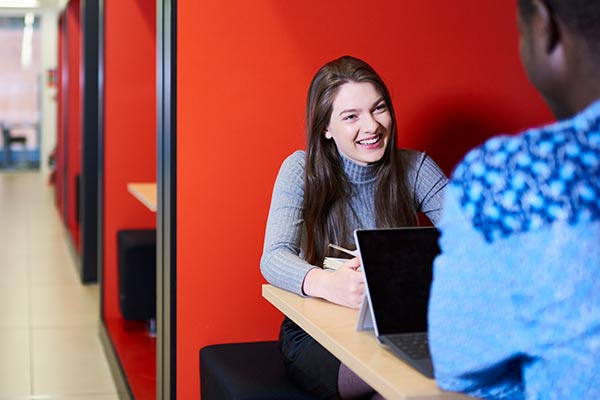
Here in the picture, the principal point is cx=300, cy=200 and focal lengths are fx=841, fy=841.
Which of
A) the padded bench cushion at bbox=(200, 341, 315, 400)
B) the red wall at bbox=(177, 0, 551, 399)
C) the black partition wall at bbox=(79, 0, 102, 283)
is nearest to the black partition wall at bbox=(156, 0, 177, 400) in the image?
the red wall at bbox=(177, 0, 551, 399)

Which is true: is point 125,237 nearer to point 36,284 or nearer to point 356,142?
point 36,284

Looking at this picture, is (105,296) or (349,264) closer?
(349,264)

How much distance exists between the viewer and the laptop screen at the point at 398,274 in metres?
1.56

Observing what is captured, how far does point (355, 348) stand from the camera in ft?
Result: 5.00

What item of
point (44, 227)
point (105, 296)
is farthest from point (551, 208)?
point (44, 227)

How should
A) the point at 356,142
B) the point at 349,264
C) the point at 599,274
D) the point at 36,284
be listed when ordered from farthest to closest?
1. the point at 36,284
2. the point at 356,142
3. the point at 349,264
4. the point at 599,274

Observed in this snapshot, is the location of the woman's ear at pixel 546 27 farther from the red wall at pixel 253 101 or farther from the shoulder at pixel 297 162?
the red wall at pixel 253 101

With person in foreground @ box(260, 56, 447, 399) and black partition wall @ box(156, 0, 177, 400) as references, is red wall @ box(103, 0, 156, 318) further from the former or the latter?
person in foreground @ box(260, 56, 447, 399)

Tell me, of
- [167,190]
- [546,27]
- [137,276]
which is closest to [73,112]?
[137,276]

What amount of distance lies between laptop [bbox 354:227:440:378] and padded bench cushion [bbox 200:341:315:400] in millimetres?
604

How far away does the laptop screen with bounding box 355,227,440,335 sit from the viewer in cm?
156

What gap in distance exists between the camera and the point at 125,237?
171 inches

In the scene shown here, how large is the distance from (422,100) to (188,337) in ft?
3.62

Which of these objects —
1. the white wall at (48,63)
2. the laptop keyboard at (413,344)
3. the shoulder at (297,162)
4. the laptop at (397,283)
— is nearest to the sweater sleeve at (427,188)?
the shoulder at (297,162)
